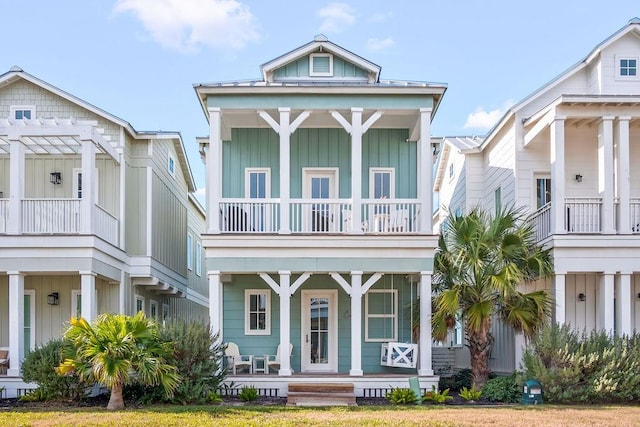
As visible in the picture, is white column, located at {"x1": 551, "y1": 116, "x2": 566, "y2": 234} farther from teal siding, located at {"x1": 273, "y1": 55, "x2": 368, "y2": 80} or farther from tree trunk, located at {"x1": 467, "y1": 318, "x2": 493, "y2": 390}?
teal siding, located at {"x1": 273, "y1": 55, "x2": 368, "y2": 80}

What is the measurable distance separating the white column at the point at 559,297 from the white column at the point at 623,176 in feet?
5.59

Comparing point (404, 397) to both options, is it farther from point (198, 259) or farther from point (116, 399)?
point (198, 259)

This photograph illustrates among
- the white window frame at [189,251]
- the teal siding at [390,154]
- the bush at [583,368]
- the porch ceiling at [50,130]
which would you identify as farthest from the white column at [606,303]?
the white window frame at [189,251]

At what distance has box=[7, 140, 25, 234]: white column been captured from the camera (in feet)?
51.5

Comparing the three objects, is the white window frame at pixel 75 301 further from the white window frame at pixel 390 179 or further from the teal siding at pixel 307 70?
the white window frame at pixel 390 179

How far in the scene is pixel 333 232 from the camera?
16.1 m

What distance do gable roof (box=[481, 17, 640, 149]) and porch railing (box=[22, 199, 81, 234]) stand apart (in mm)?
10531

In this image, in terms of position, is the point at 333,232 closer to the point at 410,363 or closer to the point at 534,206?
the point at 410,363

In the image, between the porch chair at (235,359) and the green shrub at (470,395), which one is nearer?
the green shrub at (470,395)

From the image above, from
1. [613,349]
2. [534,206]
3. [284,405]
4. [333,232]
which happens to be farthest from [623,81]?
[284,405]

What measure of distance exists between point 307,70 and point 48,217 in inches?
281

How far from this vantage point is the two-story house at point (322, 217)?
15930 mm

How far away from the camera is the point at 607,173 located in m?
15.8

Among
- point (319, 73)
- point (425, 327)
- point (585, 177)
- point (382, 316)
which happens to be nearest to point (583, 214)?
point (585, 177)
